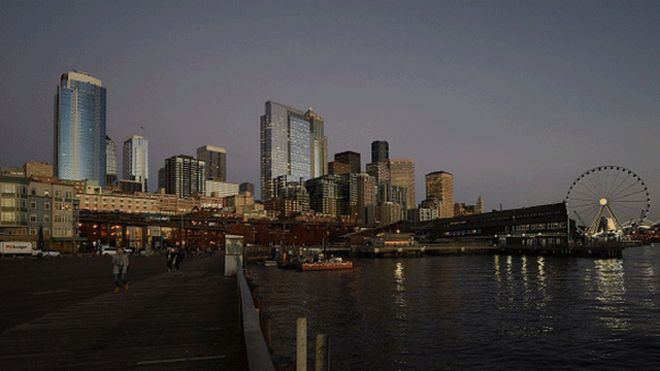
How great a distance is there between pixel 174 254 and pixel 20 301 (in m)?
26.3

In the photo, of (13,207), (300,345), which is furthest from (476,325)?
(13,207)

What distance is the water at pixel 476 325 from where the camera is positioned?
28.8 metres

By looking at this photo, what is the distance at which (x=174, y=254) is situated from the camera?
51219 mm

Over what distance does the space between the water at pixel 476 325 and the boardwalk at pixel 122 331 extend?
28.3ft

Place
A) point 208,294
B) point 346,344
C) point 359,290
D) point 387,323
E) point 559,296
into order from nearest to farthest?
point 208,294 < point 346,344 < point 387,323 < point 559,296 < point 359,290

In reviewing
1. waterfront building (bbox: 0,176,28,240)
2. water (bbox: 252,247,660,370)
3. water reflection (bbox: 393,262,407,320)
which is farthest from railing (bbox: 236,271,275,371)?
waterfront building (bbox: 0,176,28,240)

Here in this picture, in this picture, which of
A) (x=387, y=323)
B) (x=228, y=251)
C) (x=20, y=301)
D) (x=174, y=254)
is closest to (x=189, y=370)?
(x=20, y=301)

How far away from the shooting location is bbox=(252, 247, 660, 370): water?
2878 cm

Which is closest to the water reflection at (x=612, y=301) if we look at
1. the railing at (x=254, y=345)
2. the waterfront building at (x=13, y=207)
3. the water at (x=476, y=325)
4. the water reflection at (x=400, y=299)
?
the water at (x=476, y=325)

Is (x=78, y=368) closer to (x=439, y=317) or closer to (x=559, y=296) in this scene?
(x=439, y=317)

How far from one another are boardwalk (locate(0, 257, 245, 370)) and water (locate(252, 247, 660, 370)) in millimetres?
8630

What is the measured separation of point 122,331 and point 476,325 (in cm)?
2903

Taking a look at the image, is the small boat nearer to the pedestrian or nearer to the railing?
the pedestrian

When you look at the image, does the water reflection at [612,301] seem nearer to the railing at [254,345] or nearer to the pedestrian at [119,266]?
the pedestrian at [119,266]
